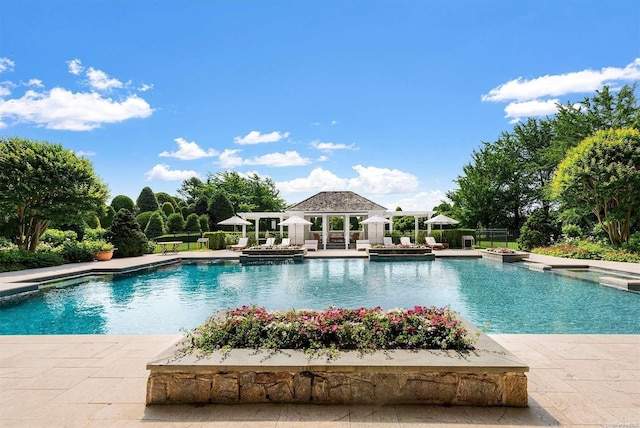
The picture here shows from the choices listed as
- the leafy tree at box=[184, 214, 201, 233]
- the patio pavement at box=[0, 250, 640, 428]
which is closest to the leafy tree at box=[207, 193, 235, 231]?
the leafy tree at box=[184, 214, 201, 233]

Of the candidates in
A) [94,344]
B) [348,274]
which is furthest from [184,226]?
[94,344]

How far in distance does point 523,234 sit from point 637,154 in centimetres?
598

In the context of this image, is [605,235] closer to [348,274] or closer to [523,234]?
[523,234]

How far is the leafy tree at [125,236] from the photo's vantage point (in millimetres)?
16766

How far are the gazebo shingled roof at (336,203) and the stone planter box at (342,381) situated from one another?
21109 mm

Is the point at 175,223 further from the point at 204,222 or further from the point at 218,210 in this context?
the point at 218,210

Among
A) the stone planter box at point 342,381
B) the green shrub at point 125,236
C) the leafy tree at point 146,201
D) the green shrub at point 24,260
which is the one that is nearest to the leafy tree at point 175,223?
the leafy tree at point 146,201

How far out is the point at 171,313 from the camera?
7.33m

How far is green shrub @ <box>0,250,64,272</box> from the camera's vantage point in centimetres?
1212

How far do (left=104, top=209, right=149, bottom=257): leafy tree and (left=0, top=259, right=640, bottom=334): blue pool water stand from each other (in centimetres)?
458

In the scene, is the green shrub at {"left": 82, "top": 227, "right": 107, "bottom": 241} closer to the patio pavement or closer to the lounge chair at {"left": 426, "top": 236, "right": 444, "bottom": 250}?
the patio pavement

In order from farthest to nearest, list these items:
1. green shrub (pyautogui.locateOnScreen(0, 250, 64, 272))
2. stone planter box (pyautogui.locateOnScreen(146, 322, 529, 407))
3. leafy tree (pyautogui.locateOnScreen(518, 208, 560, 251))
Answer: leafy tree (pyautogui.locateOnScreen(518, 208, 560, 251)), green shrub (pyautogui.locateOnScreen(0, 250, 64, 272)), stone planter box (pyautogui.locateOnScreen(146, 322, 529, 407))

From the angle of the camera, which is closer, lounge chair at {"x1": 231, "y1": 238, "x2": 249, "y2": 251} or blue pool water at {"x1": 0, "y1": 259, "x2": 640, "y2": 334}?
blue pool water at {"x1": 0, "y1": 259, "x2": 640, "y2": 334}

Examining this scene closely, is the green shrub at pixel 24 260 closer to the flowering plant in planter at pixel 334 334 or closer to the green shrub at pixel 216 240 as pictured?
the green shrub at pixel 216 240
